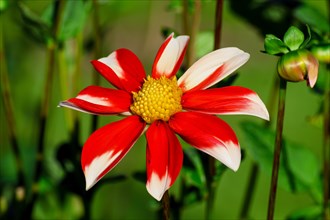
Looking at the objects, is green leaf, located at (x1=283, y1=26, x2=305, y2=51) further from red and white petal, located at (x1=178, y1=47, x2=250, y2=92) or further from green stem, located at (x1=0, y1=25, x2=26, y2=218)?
green stem, located at (x1=0, y1=25, x2=26, y2=218)

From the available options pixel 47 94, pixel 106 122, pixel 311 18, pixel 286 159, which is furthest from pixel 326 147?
pixel 106 122

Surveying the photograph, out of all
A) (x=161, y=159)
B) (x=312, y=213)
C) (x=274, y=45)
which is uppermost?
(x=274, y=45)

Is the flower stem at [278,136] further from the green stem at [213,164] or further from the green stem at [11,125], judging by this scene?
the green stem at [11,125]

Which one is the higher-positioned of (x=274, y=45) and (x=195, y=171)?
(x=274, y=45)

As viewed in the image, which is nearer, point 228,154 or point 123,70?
point 228,154

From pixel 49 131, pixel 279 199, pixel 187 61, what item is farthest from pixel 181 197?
pixel 49 131

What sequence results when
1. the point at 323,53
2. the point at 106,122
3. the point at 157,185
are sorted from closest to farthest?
→ the point at 157,185, the point at 323,53, the point at 106,122

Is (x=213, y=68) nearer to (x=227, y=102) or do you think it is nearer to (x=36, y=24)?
(x=227, y=102)

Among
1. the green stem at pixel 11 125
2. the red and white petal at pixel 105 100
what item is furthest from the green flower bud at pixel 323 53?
the green stem at pixel 11 125
